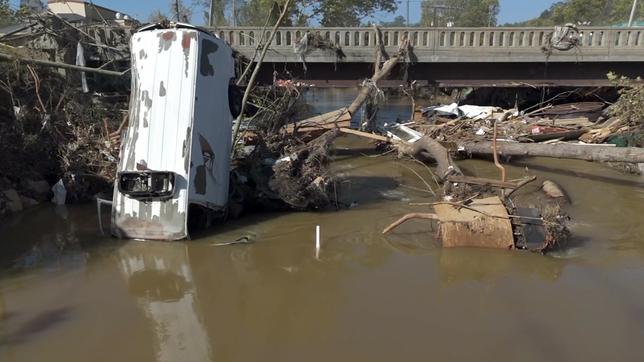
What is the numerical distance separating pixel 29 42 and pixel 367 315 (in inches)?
408

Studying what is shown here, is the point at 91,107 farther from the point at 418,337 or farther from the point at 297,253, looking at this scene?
the point at 418,337

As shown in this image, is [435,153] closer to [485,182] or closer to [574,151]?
[574,151]

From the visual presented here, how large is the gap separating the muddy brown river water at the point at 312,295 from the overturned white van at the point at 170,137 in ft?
1.41

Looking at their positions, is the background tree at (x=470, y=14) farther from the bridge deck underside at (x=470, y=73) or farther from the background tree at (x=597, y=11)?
the bridge deck underside at (x=470, y=73)

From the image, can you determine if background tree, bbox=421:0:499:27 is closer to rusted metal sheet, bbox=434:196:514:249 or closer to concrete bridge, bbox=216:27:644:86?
concrete bridge, bbox=216:27:644:86

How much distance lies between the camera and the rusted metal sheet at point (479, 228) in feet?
21.0

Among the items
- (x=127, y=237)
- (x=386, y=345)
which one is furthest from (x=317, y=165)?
(x=386, y=345)

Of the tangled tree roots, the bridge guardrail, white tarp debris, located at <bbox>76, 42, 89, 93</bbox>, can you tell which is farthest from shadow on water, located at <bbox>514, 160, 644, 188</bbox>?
white tarp debris, located at <bbox>76, 42, 89, 93</bbox>

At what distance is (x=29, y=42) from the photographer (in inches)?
436

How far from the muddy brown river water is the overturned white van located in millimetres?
428

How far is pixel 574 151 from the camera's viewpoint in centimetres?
986

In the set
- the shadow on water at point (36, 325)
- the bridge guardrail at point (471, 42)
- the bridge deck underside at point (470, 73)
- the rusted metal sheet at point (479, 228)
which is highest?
the bridge guardrail at point (471, 42)

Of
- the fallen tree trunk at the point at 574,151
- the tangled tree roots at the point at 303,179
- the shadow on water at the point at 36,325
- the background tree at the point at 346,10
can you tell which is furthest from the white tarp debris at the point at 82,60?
the background tree at the point at 346,10

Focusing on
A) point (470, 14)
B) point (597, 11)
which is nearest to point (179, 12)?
point (597, 11)
